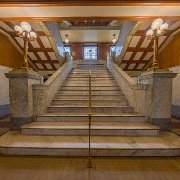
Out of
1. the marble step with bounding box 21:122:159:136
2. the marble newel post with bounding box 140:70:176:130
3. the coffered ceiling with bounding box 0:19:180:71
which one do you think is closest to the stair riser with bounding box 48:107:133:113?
the marble newel post with bounding box 140:70:176:130

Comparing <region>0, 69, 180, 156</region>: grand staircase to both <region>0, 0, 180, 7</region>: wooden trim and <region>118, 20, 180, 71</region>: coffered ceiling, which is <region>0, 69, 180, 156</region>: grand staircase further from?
<region>118, 20, 180, 71</region>: coffered ceiling

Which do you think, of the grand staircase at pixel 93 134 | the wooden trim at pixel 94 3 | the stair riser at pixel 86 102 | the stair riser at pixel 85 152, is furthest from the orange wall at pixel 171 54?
the stair riser at pixel 85 152

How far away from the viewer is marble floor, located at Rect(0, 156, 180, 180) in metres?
2.89

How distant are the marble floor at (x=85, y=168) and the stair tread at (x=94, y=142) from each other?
249 millimetres

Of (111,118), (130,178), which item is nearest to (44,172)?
(130,178)

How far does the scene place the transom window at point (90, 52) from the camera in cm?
1527

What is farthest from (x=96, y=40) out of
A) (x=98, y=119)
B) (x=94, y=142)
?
(x=94, y=142)

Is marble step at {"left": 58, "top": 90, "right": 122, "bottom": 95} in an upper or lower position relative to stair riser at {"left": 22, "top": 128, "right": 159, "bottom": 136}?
upper

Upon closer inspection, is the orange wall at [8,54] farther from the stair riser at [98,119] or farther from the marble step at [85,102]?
the stair riser at [98,119]

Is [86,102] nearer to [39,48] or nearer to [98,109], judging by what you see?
[98,109]

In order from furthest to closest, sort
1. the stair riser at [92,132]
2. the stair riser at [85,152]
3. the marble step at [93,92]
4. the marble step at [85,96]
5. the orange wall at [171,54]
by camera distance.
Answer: the orange wall at [171,54], the marble step at [93,92], the marble step at [85,96], the stair riser at [92,132], the stair riser at [85,152]

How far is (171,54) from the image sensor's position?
9.97 meters

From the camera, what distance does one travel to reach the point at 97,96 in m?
6.98

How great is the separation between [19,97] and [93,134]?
2237 mm
